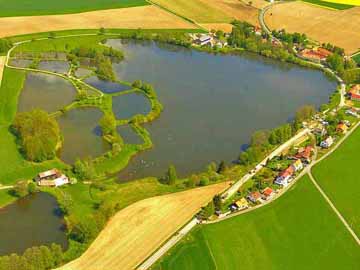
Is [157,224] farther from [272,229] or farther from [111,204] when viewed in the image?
[272,229]

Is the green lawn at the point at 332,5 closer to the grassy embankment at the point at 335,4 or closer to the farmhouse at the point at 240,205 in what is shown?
the grassy embankment at the point at 335,4

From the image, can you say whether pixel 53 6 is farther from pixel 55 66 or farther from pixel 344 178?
pixel 344 178

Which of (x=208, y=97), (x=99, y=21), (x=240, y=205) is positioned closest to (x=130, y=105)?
(x=208, y=97)

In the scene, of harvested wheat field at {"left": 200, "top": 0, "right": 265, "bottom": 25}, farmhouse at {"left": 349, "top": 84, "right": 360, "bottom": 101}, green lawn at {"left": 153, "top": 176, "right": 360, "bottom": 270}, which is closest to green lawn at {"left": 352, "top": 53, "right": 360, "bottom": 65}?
farmhouse at {"left": 349, "top": 84, "right": 360, "bottom": 101}

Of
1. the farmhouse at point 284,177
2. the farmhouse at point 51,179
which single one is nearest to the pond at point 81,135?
the farmhouse at point 51,179

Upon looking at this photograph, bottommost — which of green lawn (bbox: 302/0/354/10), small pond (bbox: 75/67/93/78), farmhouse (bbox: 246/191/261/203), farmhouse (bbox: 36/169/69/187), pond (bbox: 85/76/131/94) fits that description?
farmhouse (bbox: 36/169/69/187)

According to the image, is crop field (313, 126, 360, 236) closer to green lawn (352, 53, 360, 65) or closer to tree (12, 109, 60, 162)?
tree (12, 109, 60, 162)
